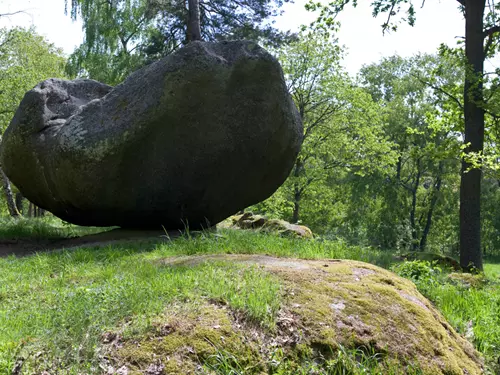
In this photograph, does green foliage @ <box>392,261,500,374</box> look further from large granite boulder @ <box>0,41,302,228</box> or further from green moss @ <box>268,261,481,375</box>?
large granite boulder @ <box>0,41,302,228</box>

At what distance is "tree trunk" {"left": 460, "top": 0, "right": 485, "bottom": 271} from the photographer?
37.8ft

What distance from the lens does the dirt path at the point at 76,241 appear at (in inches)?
306

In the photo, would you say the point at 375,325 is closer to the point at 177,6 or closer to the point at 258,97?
the point at 258,97

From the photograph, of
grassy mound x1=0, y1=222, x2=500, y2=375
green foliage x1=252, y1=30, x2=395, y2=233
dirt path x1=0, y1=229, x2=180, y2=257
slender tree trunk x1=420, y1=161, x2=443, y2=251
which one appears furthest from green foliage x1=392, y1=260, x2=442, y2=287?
slender tree trunk x1=420, y1=161, x2=443, y2=251

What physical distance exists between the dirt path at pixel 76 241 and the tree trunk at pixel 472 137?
7608mm

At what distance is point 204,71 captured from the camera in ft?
23.7

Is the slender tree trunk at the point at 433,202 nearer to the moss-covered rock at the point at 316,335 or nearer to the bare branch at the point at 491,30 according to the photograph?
the bare branch at the point at 491,30

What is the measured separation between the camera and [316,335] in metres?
3.35

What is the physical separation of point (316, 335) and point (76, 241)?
619 cm

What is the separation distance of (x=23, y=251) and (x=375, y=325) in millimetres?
6711

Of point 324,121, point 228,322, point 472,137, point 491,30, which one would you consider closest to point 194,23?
point 491,30

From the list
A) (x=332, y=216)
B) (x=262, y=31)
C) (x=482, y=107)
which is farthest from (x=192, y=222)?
(x=332, y=216)

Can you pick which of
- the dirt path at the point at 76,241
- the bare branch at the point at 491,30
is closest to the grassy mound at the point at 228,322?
the dirt path at the point at 76,241

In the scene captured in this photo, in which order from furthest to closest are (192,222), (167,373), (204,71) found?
(192,222) < (204,71) < (167,373)
